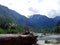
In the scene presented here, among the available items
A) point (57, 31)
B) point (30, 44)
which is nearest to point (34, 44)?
point (30, 44)

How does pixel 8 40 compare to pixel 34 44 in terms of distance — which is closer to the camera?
pixel 8 40

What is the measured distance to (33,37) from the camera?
2.85 meters

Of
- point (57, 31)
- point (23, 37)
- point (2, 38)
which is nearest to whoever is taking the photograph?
point (2, 38)

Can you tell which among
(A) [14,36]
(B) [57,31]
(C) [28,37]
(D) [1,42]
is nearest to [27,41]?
(C) [28,37]

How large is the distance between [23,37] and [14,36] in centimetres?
13

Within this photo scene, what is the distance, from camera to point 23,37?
106 inches

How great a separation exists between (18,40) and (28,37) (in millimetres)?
166

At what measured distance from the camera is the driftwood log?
2539 mm

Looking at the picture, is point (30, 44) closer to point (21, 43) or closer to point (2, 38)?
point (21, 43)

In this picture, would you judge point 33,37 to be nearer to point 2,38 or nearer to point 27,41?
point 27,41

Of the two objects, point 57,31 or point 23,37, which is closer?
point 23,37

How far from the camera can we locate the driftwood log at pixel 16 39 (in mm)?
2539

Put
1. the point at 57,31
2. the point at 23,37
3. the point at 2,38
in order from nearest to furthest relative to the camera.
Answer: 1. the point at 2,38
2. the point at 23,37
3. the point at 57,31

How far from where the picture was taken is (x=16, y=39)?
2.63 metres
